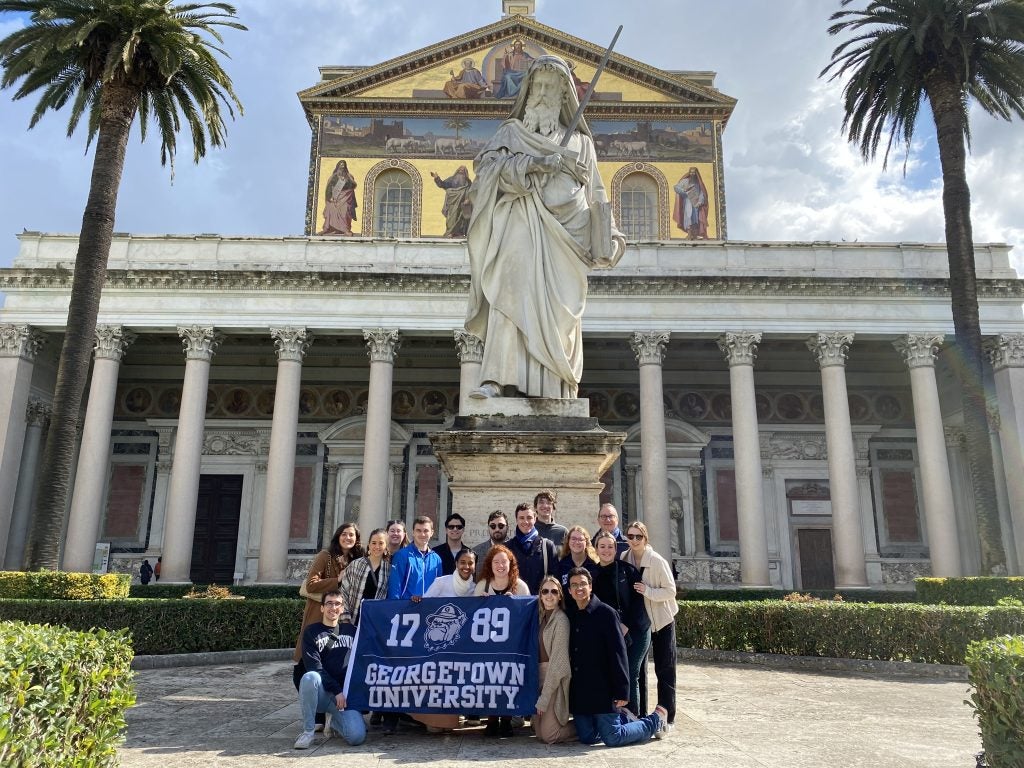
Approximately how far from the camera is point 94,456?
2619cm

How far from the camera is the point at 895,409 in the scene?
110ft

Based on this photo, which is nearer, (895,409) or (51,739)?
(51,739)

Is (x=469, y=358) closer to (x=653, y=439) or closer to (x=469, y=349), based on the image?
(x=469, y=349)

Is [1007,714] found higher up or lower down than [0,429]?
lower down

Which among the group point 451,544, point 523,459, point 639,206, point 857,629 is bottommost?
point 857,629

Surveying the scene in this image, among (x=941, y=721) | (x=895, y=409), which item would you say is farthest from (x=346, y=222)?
(x=941, y=721)

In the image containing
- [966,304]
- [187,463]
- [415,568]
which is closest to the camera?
[415,568]

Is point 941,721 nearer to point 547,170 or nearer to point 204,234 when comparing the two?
point 547,170

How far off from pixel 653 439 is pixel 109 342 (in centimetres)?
1896

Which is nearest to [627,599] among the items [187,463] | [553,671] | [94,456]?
[553,671]

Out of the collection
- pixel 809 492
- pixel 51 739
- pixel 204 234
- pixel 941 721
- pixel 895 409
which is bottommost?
pixel 941 721

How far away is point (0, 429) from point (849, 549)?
28116 millimetres

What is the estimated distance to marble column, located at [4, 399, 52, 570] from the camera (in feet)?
97.0

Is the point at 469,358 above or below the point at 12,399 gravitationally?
above
